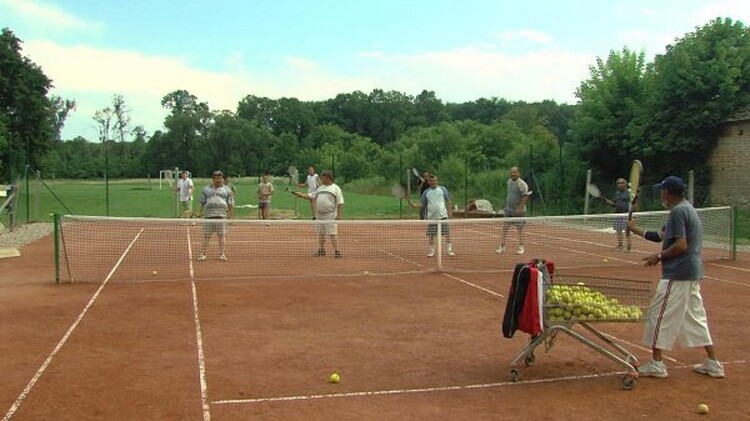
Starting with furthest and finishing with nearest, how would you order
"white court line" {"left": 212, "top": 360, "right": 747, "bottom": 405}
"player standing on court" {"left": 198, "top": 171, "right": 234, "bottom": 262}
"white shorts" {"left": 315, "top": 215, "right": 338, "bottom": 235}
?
"white shorts" {"left": 315, "top": 215, "right": 338, "bottom": 235}, "player standing on court" {"left": 198, "top": 171, "right": 234, "bottom": 262}, "white court line" {"left": 212, "top": 360, "right": 747, "bottom": 405}

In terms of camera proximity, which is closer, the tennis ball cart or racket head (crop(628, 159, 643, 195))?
the tennis ball cart

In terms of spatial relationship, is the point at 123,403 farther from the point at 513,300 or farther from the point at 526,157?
the point at 526,157

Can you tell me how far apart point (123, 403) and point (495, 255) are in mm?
10671

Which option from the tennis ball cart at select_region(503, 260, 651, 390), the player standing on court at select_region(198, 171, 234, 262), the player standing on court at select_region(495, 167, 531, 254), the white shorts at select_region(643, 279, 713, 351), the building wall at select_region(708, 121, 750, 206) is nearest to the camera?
the tennis ball cart at select_region(503, 260, 651, 390)

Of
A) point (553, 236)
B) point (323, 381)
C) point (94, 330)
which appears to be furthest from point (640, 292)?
point (553, 236)

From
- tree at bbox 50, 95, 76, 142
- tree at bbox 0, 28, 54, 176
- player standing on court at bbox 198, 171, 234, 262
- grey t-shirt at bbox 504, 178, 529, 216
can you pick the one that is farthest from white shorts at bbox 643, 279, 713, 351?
tree at bbox 50, 95, 76, 142

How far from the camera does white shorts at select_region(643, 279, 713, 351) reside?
612 cm

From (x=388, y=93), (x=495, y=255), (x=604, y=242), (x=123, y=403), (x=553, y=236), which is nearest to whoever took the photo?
(x=123, y=403)

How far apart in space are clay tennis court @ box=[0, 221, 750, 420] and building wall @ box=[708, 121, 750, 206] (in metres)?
14.2

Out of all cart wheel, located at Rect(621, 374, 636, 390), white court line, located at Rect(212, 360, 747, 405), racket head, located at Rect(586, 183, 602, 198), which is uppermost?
racket head, located at Rect(586, 183, 602, 198)

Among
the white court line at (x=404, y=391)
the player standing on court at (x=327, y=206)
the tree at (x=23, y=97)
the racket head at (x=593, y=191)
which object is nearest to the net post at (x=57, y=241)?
the player standing on court at (x=327, y=206)

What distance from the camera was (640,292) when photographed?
6.38 m

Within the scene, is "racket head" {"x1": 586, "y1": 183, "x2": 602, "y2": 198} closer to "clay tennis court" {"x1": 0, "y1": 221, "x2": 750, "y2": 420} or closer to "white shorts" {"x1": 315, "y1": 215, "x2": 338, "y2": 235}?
"clay tennis court" {"x1": 0, "y1": 221, "x2": 750, "y2": 420}

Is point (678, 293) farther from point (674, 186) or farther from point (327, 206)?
point (327, 206)
